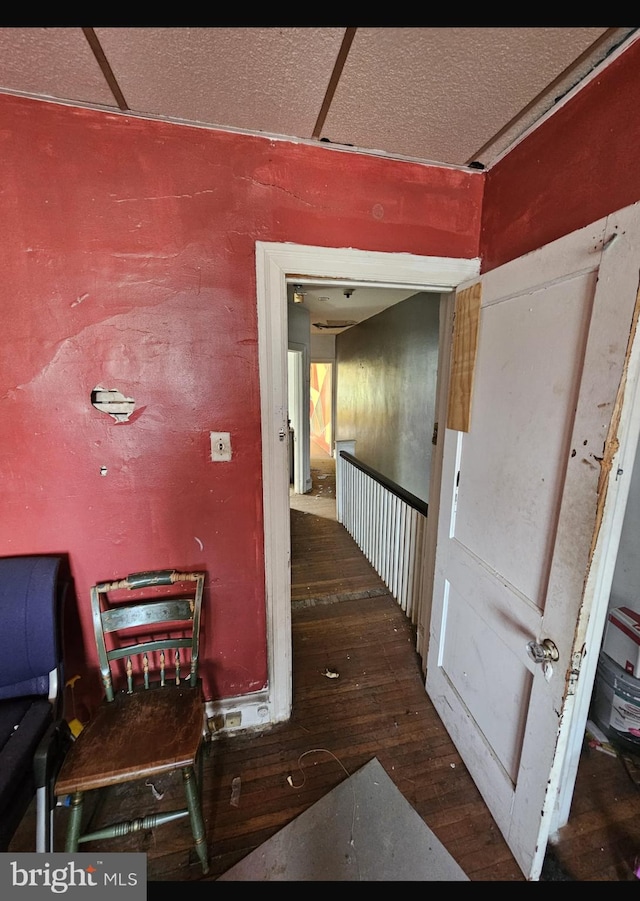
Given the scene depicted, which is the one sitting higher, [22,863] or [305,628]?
[22,863]

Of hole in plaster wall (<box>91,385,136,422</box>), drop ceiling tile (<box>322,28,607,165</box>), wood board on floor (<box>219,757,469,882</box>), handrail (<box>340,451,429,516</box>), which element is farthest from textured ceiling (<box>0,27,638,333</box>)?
wood board on floor (<box>219,757,469,882</box>)

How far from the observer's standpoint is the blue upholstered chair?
1.02 m

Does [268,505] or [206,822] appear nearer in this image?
[206,822]

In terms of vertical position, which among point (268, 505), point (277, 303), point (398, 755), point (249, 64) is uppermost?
point (249, 64)

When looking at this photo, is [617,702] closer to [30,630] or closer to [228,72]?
[30,630]

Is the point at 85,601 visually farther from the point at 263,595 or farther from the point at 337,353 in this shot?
the point at 337,353

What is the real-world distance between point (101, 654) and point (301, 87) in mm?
1978

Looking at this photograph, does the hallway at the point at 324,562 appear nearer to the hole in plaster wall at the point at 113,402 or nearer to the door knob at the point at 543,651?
the door knob at the point at 543,651

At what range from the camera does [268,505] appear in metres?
1.44

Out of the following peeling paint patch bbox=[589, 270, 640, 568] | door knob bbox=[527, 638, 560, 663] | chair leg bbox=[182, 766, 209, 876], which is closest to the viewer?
peeling paint patch bbox=[589, 270, 640, 568]

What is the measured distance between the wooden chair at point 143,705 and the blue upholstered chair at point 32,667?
0.27ft

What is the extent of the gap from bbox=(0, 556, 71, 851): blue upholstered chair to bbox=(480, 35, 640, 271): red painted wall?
2.06 meters

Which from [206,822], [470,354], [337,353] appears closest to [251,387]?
[470,354]

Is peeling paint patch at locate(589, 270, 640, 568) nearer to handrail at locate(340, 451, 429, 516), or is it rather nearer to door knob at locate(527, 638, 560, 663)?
door knob at locate(527, 638, 560, 663)
